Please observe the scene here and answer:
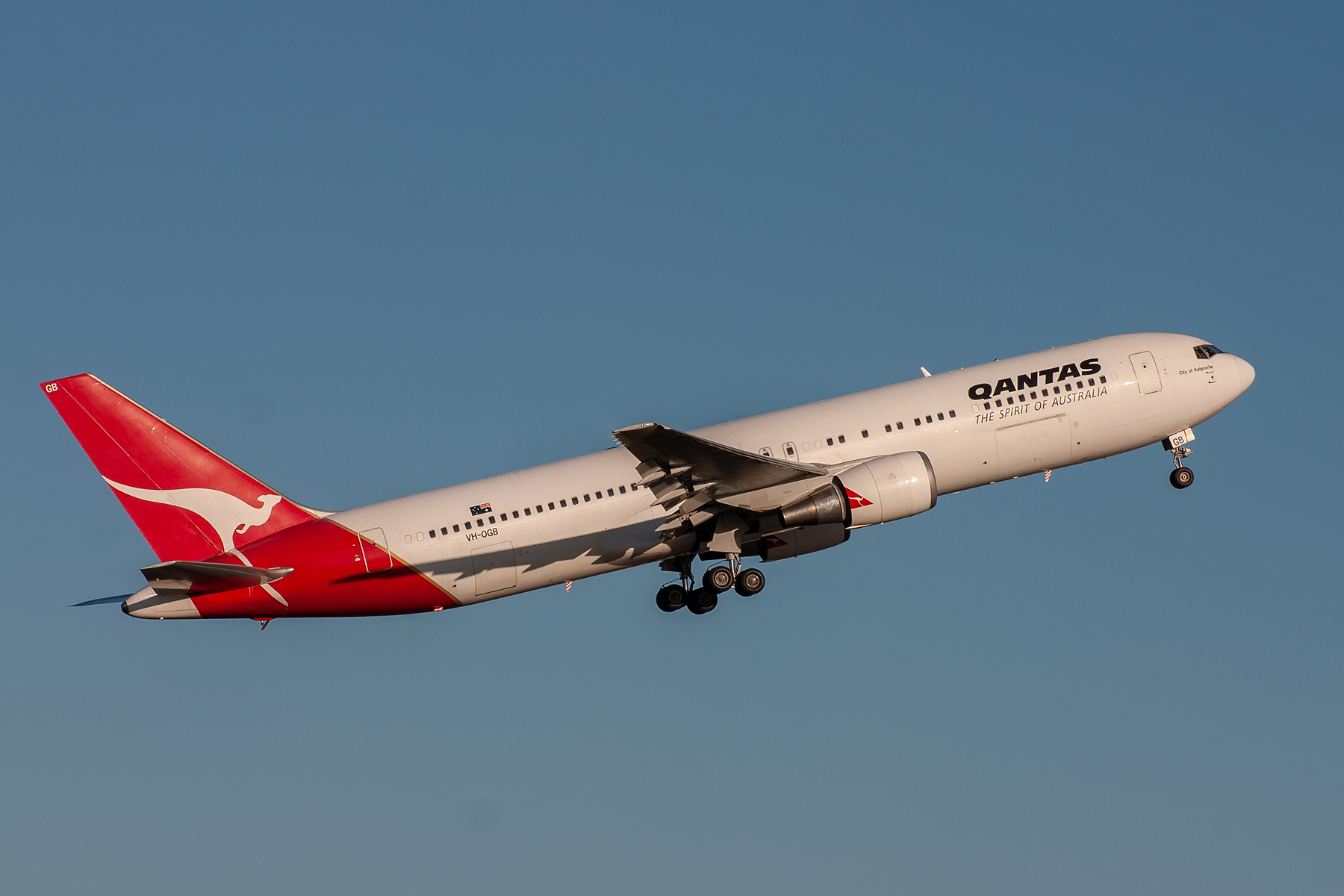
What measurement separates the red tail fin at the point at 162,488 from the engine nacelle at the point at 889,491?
1616 centimetres

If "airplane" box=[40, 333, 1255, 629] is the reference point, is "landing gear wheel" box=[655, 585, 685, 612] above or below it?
below

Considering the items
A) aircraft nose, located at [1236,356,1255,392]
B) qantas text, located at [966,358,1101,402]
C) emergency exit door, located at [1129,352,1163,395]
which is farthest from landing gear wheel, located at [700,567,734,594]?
aircraft nose, located at [1236,356,1255,392]

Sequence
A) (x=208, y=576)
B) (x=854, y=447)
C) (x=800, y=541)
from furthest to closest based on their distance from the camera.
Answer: (x=800, y=541), (x=854, y=447), (x=208, y=576)

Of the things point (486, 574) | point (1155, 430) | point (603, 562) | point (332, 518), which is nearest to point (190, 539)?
point (332, 518)

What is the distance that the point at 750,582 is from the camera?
39938 mm

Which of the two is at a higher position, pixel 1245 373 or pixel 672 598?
pixel 1245 373

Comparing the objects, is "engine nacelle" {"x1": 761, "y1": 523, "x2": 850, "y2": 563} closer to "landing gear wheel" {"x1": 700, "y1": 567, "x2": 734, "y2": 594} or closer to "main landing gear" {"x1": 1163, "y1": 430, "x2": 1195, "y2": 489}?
"landing gear wheel" {"x1": 700, "y1": 567, "x2": 734, "y2": 594}

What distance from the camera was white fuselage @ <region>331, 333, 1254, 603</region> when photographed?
3753cm

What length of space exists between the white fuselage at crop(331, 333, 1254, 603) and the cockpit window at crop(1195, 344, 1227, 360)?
0.26 metres

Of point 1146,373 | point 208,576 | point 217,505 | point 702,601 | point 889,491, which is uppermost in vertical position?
point 1146,373

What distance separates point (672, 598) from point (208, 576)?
1428 centimetres

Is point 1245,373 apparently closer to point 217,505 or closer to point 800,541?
point 800,541

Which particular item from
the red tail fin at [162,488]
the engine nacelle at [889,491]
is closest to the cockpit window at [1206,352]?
the engine nacelle at [889,491]

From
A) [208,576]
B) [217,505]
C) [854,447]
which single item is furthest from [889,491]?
[217,505]
